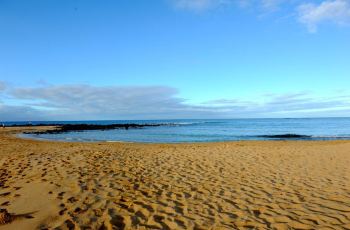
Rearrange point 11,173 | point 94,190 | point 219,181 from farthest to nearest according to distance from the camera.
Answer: point 11,173
point 219,181
point 94,190

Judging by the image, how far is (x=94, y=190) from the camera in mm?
7391

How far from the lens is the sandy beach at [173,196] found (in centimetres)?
534

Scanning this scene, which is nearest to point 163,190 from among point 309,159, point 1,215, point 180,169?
point 180,169

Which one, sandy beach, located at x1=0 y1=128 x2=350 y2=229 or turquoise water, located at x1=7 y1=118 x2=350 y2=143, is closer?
sandy beach, located at x1=0 y1=128 x2=350 y2=229

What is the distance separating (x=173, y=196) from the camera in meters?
7.01

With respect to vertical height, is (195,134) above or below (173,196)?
above

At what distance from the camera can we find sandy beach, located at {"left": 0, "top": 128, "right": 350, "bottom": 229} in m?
5.34

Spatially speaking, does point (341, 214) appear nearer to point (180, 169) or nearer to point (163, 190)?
point (163, 190)

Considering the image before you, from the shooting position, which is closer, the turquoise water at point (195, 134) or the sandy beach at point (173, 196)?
the sandy beach at point (173, 196)

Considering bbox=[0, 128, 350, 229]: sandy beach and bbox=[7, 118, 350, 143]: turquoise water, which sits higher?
bbox=[7, 118, 350, 143]: turquoise water

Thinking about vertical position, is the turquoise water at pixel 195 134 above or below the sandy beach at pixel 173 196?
above

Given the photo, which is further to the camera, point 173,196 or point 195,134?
point 195,134

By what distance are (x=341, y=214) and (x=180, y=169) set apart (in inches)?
230

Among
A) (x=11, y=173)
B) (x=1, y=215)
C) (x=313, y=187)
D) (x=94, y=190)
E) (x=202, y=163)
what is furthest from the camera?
(x=202, y=163)
